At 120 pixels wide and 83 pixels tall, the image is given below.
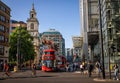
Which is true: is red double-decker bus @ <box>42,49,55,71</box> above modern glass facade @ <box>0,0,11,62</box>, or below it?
below

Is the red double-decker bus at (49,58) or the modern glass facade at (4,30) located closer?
the red double-decker bus at (49,58)

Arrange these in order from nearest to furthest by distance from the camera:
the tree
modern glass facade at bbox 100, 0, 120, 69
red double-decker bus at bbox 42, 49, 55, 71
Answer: modern glass facade at bbox 100, 0, 120, 69 < red double-decker bus at bbox 42, 49, 55, 71 < the tree

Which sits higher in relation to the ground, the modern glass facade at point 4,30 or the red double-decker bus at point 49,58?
the modern glass facade at point 4,30

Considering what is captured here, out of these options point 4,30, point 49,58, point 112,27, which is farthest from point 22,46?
point 112,27

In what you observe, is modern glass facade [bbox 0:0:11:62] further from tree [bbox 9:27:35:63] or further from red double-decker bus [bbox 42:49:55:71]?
red double-decker bus [bbox 42:49:55:71]

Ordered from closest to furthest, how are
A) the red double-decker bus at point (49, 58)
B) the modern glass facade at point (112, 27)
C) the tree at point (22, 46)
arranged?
the modern glass facade at point (112, 27)
the red double-decker bus at point (49, 58)
the tree at point (22, 46)

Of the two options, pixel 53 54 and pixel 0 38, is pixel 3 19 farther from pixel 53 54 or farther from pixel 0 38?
pixel 53 54

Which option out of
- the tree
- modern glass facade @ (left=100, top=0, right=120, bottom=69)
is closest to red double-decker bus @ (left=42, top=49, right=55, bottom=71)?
modern glass facade @ (left=100, top=0, right=120, bottom=69)

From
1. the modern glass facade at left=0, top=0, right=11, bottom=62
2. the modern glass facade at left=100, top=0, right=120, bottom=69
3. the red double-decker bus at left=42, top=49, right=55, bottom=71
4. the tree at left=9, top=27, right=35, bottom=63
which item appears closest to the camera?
the modern glass facade at left=100, top=0, right=120, bottom=69

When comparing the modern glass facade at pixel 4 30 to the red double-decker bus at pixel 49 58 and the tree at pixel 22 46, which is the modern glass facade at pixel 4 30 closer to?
the tree at pixel 22 46

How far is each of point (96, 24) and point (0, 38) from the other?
89.6ft

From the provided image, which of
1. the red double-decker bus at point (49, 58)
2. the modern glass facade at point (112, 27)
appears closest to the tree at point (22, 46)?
the red double-decker bus at point (49, 58)

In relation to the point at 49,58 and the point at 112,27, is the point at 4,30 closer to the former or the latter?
the point at 49,58

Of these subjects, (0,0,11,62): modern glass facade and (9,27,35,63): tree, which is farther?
(9,27,35,63): tree
